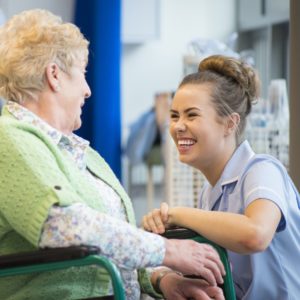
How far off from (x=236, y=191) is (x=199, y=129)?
0.82 feet

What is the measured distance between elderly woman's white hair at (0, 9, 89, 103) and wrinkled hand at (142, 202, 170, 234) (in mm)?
456

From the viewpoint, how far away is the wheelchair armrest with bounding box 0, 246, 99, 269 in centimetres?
145

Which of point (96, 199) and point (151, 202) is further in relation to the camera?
point (151, 202)

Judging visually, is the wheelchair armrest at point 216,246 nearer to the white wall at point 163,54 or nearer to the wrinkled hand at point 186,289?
the wrinkled hand at point 186,289

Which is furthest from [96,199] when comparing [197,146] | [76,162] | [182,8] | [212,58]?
[182,8]

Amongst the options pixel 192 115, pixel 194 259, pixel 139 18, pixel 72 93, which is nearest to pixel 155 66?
pixel 139 18

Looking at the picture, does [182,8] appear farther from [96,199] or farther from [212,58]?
[96,199]

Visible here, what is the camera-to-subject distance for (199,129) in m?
2.09

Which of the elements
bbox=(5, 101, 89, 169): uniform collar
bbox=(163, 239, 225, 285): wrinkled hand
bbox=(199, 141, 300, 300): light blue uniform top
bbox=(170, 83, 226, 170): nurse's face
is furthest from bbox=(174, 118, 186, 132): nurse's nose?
bbox=(163, 239, 225, 285): wrinkled hand

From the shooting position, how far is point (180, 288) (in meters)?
1.86

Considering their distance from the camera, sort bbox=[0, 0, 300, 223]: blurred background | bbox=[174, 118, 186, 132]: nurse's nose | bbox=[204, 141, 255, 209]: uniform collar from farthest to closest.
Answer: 1. bbox=[0, 0, 300, 223]: blurred background
2. bbox=[174, 118, 186, 132]: nurse's nose
3. bbox=[204, 141, 255, 209]: uniform collar

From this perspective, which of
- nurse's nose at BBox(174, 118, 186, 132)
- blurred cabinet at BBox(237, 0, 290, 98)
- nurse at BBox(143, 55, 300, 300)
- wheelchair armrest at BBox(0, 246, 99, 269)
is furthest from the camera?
blurred cabinet at BBox(237, 0, 290, 98)

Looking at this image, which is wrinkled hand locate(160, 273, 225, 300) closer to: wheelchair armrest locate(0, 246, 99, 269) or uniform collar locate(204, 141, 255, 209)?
uniform collar locate(204, 141, 255, 209)

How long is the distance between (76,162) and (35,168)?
0.30m
